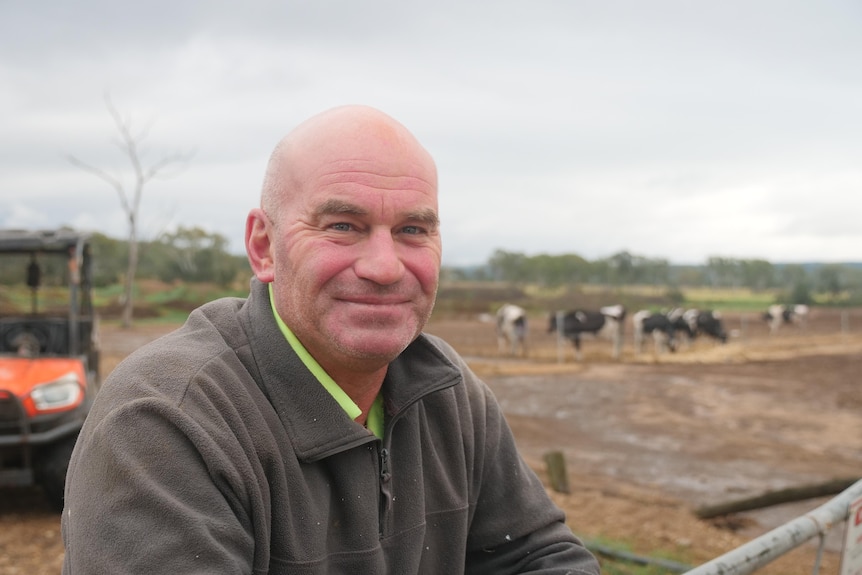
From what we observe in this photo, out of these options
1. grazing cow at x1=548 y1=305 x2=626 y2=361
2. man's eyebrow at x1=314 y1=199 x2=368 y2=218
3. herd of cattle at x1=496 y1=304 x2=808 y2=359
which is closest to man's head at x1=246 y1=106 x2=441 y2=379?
man's eyebrow at x1=314 y1=199 x2=368 y2=218

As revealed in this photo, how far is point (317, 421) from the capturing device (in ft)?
5.12

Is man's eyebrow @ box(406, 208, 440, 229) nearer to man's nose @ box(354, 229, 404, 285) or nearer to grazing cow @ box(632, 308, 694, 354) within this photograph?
man's nose @ box(354, 229, 404, 285)

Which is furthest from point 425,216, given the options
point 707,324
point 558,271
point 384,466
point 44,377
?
point 558,271

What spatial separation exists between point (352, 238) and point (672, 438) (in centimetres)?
943

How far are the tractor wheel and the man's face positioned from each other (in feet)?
14.2

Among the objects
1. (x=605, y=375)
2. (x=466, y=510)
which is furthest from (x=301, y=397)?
(x=605, y=375)

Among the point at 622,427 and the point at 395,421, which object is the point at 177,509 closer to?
the point at 395,421

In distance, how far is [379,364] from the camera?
1.66 m

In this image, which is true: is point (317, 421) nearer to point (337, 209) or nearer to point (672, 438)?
point (337, 209)

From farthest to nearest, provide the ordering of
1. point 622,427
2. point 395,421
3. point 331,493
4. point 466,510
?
point 622,427 → point 466,510 → point 395,421 → point 331,493

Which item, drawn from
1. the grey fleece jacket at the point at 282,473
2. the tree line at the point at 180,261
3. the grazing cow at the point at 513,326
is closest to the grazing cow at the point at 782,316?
the grazing cow at the point at 513,326

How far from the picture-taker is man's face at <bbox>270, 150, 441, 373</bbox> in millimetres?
1604

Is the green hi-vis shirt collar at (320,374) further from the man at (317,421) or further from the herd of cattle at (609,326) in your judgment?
the herd of cattle at (609,326)

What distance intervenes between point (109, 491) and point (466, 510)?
880 mm
